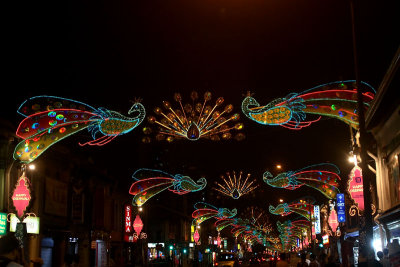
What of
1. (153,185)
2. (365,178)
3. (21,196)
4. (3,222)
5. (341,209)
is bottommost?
(3,222)

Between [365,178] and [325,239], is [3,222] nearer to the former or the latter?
[365,178]

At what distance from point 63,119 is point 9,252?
17.0m

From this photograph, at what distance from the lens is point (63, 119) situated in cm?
2228

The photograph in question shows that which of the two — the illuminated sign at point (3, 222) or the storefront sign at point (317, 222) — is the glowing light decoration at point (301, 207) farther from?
the illuminated sign at point (3, 222)

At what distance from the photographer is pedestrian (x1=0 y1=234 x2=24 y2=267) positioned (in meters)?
5.74

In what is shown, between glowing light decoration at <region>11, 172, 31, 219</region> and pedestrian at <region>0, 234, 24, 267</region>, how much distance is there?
2057cm

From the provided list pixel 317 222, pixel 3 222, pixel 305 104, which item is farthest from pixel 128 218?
pixel 305 104

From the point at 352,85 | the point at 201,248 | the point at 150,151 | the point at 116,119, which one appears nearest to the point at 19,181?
the point at 116,119

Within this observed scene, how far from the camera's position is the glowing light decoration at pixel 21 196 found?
83.4 ft

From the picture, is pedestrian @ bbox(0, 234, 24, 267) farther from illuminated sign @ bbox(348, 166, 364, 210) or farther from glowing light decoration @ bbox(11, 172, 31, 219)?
illuminated sign @ bbox(348, 166, 364, 210)

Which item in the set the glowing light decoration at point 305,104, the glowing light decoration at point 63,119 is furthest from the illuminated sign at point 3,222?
the glowing light decoration at point 305,104

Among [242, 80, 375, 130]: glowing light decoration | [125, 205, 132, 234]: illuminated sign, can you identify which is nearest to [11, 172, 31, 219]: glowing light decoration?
[242, 80, 375, 130]: glowing light decoration

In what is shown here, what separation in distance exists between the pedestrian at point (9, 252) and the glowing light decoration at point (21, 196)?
67.5 feet

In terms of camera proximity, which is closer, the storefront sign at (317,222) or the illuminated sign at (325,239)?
the illuminated sign at (325,239)
